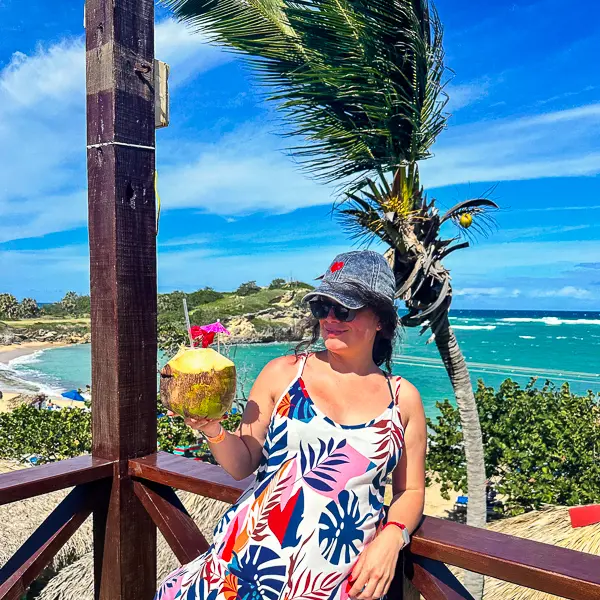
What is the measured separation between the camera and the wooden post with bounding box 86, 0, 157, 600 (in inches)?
72.2

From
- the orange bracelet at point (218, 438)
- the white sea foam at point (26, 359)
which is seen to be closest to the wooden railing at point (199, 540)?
the orange bracelet at point (218, 438)

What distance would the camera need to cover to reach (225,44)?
5840 mm

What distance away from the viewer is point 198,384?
50.5 inches

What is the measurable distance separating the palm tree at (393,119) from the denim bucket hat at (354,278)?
11.7ft

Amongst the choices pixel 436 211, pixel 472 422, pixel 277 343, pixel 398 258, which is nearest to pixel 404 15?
pixel 436 211

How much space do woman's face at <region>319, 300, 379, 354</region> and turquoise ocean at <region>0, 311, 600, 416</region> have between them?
21200 millimetres

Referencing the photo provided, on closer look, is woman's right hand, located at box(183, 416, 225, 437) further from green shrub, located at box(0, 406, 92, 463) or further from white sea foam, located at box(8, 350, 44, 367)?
white sea foam, located at box(8, 350, 44, 367)

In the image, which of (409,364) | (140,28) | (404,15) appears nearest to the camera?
(140,28)

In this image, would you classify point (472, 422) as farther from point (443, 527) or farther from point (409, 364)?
point (409, 364)

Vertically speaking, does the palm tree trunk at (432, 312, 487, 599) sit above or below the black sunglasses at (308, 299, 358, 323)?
below

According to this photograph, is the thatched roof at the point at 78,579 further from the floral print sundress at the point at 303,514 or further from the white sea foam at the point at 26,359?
the white sea foam at the point at 26,359

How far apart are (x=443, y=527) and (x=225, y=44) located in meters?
5.53

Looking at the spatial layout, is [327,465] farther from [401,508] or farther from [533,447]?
[533,447]

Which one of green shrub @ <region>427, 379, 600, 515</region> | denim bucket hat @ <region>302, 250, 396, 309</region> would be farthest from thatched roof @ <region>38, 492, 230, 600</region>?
denim bucket hat @ <region>302, 250, 396, 309</region>
